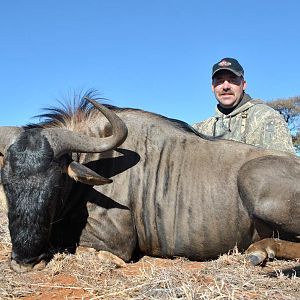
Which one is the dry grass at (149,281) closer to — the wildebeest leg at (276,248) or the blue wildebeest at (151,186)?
the wildebeest leg at (276,248)

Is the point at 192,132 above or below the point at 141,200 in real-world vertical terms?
above

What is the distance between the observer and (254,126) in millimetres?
5766

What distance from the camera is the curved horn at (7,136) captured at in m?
4.04

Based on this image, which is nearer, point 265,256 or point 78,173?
point 265,256

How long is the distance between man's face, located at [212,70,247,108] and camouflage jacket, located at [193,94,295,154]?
125 mm

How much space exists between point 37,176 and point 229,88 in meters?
3.12

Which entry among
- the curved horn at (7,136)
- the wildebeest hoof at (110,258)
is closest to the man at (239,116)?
the wildebeest hoof at (110,258)

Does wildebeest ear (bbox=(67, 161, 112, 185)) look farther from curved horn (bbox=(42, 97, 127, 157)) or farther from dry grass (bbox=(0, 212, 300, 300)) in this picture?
dry grass (bbox=(0, 212, 300, 300))

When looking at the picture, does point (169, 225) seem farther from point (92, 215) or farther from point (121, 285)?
point (121, 285)

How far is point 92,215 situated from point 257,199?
4.59 ft

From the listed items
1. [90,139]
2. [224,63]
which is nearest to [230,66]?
[224,63]

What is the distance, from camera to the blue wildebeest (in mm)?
3973

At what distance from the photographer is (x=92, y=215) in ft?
14.0

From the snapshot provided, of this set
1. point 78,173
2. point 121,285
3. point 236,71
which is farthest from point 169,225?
point 236,71
